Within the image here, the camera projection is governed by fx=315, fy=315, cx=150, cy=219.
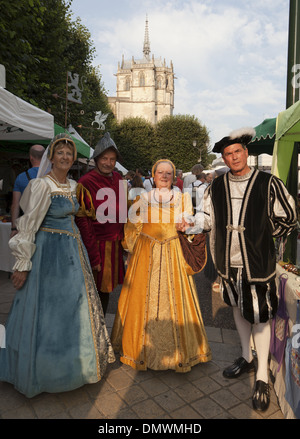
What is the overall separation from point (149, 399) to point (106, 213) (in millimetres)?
1688

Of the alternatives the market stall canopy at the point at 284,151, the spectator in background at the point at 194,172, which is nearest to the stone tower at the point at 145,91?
the spectator in background at the point at 194,172

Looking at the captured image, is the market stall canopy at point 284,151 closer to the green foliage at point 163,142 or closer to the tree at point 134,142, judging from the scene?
the green foliage at point 163,142

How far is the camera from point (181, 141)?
41.7m

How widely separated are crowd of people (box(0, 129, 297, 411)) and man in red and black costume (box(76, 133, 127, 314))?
0.01 metres

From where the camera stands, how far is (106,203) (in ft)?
10.3

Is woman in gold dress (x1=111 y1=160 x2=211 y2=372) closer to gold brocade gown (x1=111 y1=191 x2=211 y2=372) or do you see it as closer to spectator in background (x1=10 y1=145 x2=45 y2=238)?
gold brocade gown (x1=111 y1=191 x2=211 y2=372)

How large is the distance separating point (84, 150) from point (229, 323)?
510cm

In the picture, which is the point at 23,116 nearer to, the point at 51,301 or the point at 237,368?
the point at 51,301

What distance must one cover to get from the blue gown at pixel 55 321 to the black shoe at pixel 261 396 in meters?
1.24

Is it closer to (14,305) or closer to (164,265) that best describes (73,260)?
(14,305)

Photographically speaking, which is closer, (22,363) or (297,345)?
(297,345)

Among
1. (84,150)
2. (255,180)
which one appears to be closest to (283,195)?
(255,180)

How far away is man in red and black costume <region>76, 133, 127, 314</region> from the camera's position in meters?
3.09

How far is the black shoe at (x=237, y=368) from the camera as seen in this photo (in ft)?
9.34
